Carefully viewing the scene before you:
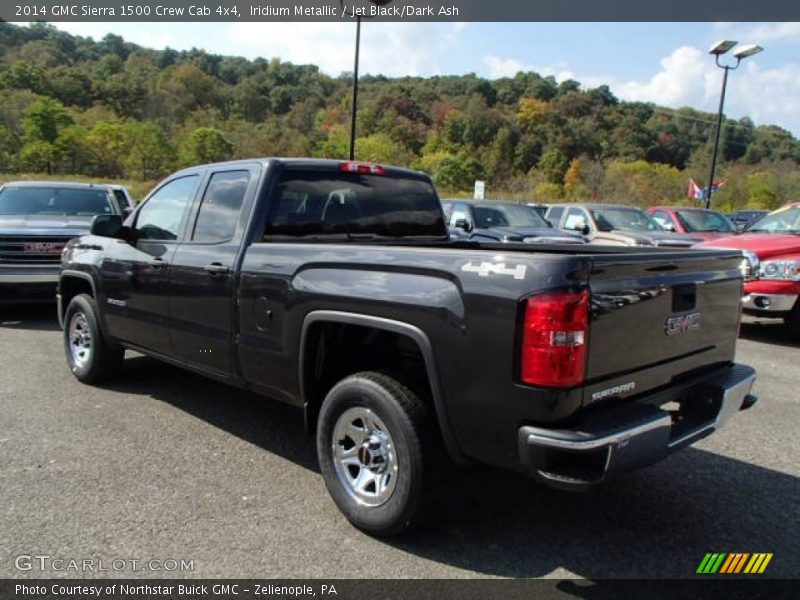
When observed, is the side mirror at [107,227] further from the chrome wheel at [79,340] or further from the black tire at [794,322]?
the black tire at [794,322]

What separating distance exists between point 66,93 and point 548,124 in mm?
71003


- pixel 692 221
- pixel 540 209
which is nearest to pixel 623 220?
pixel 692 221

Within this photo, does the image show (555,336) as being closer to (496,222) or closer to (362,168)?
(362,168)

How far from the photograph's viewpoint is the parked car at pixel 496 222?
37.7 ft

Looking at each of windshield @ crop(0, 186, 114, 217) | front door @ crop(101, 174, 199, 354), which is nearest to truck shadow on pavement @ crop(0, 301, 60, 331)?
windshield @ crop(0, 186, 114, 217)

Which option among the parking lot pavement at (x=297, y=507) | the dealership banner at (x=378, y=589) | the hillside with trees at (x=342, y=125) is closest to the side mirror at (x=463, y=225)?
the parking lot pavement at (x=297, y=507)

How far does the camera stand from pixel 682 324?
10.1 ft

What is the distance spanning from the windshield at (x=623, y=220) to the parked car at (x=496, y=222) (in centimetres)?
88

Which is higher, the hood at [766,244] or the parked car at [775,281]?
the hood at [766,244]

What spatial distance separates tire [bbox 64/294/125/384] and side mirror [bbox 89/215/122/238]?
81cm

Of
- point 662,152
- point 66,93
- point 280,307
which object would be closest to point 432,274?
point 280,307

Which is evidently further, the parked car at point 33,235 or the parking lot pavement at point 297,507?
the parked car at point 33,235

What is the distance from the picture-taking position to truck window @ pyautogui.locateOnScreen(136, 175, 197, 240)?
455cm

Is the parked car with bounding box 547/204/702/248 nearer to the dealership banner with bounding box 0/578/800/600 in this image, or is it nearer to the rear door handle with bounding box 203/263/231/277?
the rear door handle with bounding box 203/263/231/277
